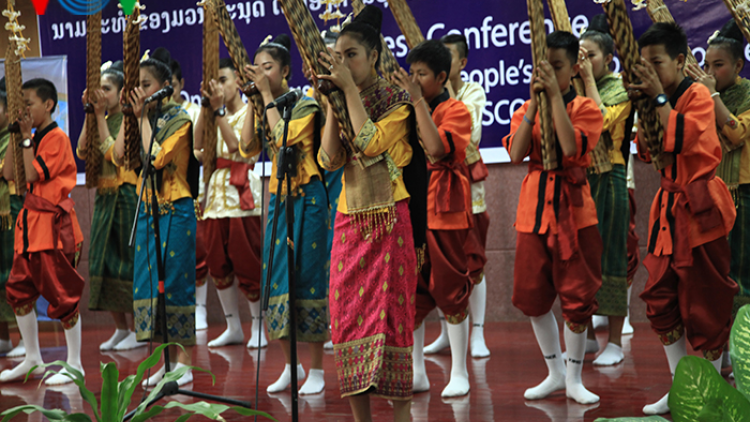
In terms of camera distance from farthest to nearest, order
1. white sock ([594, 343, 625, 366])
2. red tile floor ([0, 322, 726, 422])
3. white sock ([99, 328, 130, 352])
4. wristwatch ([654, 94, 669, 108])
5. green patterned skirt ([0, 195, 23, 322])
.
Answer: white sock ([99, 328, 130, 352]) < green patterned skirt ([0, 195, 23, 322]) < white sock ([594, 343, 625, 366]) < red tile floor ([0, 322, 726, 422]) < wristwatch ([654, 94, 669, 108])

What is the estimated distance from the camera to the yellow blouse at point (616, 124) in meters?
3.99

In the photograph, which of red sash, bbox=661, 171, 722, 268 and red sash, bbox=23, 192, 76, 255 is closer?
red sash, bbox=661, 171, 722, 268

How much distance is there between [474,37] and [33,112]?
3.03 m

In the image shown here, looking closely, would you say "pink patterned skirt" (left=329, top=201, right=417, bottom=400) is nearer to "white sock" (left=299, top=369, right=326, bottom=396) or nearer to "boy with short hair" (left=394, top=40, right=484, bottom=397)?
"boy with short hair" (left=394, top=40, right=484, bottom=397)

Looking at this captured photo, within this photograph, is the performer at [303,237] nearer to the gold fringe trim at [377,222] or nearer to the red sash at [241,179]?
the gold fringe trim at [377,222]

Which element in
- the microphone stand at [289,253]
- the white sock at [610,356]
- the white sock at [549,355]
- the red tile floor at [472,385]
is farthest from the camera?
the white sock at [610,356]

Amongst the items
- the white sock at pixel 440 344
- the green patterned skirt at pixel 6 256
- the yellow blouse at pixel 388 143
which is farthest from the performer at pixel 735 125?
the green patterned skirt at pixel 6 256

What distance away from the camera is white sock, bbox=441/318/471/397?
342 centimetres

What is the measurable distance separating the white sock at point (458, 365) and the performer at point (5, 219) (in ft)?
10.4

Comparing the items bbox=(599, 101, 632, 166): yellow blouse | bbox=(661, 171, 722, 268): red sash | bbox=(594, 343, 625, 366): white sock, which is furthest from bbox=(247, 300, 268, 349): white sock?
bbox=(661, 171, 722, 268): red sash

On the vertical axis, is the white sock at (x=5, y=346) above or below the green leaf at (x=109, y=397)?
below

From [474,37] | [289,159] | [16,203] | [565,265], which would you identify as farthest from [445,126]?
[16,203]

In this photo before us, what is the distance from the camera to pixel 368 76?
8.66ft

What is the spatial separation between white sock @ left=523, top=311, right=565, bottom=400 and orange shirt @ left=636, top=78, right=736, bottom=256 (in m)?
0.54
